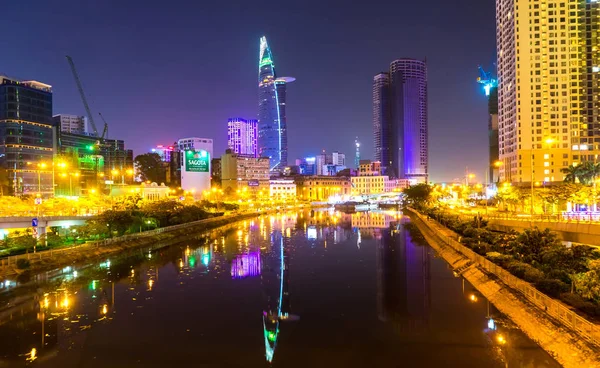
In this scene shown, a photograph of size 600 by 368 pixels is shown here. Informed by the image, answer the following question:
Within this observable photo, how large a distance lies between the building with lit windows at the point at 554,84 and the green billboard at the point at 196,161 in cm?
9507

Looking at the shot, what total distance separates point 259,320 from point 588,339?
19452 mm

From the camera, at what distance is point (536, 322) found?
24359 millimetres

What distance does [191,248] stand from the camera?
64188mm

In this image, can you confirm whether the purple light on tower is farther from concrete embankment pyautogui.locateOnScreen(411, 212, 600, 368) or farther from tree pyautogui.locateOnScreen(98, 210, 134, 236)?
concrete embankment pyautogui.locateOnScreen(411, 212, 600, 368)

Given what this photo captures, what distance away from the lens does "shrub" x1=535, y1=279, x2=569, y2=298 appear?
87.1ft

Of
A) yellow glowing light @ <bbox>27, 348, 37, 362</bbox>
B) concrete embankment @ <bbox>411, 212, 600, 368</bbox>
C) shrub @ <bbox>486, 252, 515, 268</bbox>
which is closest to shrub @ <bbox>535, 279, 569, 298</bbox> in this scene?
concrete embankment @ <bbox>411, 212, 600, 368</bbox>

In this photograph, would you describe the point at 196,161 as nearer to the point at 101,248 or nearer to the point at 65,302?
the point at 101,248

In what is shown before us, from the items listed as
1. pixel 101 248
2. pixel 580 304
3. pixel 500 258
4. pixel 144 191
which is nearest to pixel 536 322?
pixel 580 304

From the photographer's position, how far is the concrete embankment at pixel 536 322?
19.8 meters

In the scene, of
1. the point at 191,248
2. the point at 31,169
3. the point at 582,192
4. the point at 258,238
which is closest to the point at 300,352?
the point at 191,248

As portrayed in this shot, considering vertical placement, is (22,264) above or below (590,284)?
below

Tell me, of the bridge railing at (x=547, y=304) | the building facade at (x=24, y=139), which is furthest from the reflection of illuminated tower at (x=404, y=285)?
the building facade at (x=24, y=139)

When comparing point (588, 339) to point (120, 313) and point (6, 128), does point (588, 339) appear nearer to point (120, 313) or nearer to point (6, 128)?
point (120, 313)

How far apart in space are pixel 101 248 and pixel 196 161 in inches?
3114
